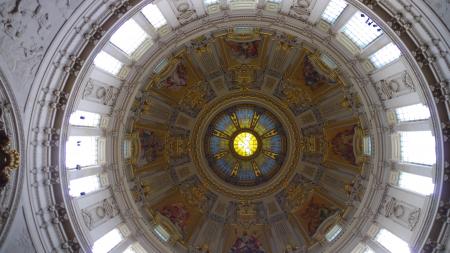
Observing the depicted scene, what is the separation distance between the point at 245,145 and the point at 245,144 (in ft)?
0.27

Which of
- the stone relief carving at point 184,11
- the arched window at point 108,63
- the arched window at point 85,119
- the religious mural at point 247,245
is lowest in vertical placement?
the religious mural at point 247,245

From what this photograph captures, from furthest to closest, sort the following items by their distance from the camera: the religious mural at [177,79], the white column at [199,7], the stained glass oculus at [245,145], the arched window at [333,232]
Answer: the stained glass oculus at [245,145] < the religious mural at [177,79] < the arched window at [333,232] < the white column at [199,7]

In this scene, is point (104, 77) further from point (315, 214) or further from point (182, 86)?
point (315, 214)

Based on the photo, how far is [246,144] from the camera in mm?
34031

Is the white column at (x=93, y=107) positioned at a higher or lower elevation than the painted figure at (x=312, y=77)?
Result: lower

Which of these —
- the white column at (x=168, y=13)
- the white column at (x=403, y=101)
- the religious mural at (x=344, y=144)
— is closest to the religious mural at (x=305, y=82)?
the religious mural at (x=344, y=144)

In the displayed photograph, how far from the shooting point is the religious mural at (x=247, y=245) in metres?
30.6

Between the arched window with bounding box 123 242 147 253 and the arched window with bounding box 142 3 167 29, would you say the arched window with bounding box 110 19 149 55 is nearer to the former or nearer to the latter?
the arched window with bounding box 142 3 167 29

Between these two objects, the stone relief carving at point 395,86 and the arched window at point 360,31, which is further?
the arched window at point 360,31

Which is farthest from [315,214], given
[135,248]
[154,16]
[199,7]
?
[154,16]

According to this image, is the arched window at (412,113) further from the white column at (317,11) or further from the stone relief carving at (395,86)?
the white column at (317,11)

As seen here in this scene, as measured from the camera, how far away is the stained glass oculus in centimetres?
3334

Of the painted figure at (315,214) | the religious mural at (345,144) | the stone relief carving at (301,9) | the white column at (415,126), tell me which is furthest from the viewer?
the painted figure at (315,214)

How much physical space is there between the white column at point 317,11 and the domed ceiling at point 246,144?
3290 mm
